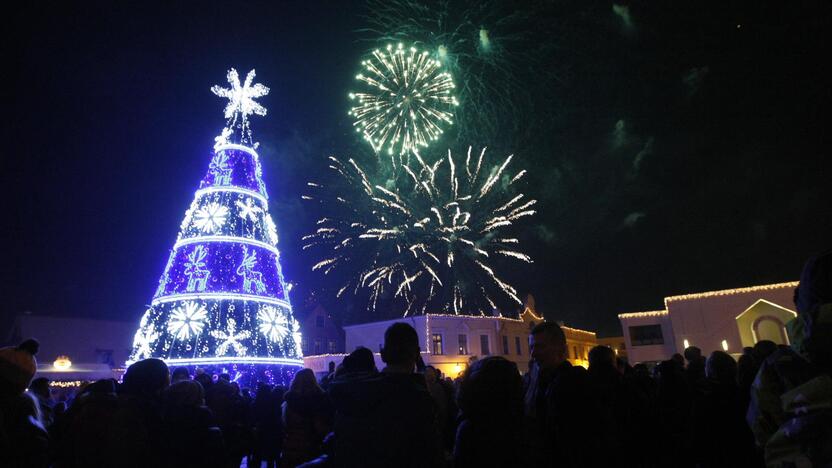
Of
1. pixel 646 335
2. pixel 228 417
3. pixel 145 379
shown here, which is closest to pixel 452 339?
pixel 646 335

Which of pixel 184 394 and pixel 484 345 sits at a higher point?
pixel 484 345

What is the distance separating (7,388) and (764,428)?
4885mm

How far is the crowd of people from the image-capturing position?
1.94m

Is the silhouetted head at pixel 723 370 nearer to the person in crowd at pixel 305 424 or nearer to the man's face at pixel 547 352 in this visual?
the man's face at pixel 547 352

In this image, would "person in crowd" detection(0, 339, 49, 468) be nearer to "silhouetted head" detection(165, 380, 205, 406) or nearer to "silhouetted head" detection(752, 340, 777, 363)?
"silhouetted head" detection(165, 380, 205, 406)

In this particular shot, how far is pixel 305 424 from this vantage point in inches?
162

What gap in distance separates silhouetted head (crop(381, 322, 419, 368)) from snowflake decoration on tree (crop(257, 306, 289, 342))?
422 inches

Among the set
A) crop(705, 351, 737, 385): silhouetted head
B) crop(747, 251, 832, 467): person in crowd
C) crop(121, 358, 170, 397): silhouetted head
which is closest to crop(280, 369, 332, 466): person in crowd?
crop(121, 358, 170, 397): silhouetted head

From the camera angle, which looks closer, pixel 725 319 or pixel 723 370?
pixel 723 370

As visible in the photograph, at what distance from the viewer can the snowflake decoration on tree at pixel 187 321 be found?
11.6m

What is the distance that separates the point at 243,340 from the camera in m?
12.1

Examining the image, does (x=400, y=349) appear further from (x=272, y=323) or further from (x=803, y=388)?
(x=272, y=323)

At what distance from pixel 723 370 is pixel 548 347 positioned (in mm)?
2386

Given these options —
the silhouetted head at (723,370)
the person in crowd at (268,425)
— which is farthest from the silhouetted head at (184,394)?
the silhouetted head at (723,370)
